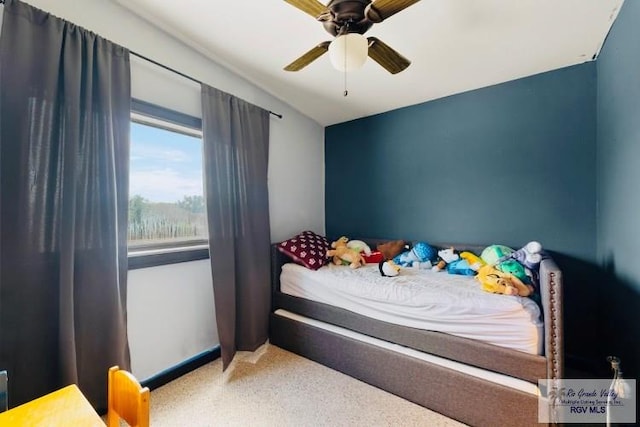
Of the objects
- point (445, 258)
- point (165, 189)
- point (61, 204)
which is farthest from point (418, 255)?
point (61, 204)

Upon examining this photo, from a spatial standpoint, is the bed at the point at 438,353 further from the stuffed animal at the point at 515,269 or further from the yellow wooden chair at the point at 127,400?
the yellow wooden chair at the point at 127,400

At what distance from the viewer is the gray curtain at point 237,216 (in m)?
2.08

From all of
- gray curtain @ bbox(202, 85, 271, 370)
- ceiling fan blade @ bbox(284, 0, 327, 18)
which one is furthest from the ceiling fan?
gray curtain @ bbox(202, 85, 271, 370)

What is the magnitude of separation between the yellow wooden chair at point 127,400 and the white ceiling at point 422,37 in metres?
1.90

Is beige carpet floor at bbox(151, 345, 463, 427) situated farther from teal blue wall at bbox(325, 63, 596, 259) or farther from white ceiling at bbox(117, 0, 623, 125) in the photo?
white ceiling at bbox(117, 0, 623, 125)

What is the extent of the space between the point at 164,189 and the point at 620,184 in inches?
115

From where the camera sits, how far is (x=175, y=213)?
6.96 ft

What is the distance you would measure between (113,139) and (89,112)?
165mm

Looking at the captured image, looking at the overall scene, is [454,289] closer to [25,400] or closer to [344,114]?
[344,114]

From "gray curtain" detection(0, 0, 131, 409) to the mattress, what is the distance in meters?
1.31

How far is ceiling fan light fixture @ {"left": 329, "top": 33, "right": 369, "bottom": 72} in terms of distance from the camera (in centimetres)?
125

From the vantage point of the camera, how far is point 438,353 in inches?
65.5

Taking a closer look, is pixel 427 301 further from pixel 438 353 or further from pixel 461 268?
pixel 461 268

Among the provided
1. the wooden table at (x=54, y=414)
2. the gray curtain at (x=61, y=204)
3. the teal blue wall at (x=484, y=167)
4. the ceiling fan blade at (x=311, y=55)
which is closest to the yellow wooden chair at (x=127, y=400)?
the wooden table at (x=54, y=414)
